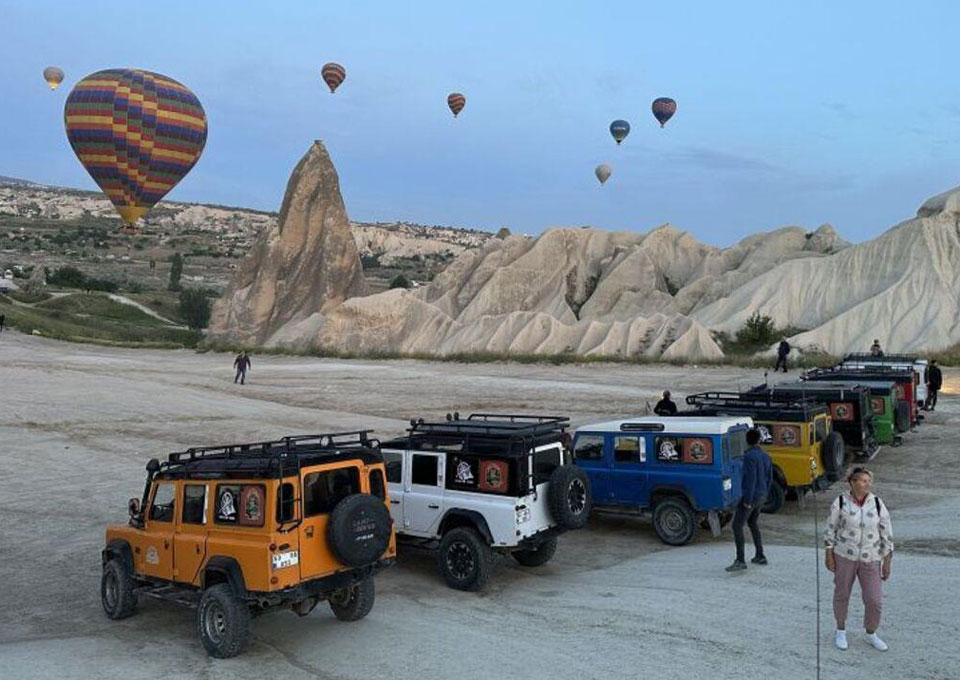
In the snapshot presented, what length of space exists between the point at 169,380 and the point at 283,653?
1393 inches

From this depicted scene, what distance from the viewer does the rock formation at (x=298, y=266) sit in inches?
2847

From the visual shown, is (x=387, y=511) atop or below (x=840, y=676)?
atop

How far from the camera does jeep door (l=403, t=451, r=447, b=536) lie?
1166 cm

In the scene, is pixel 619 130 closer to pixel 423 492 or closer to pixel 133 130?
pixel 133 130

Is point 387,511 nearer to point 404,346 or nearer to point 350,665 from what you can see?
point 350,665

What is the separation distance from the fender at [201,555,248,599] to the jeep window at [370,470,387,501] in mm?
1610

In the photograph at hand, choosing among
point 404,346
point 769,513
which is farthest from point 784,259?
point 769,513

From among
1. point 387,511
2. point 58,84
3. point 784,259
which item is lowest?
point 387,511

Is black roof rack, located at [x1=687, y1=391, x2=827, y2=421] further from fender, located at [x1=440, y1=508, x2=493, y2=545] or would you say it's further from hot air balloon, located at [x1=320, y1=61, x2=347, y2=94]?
hot air balloon, located at [x1=320, y1=61, x2=347, y2=94]

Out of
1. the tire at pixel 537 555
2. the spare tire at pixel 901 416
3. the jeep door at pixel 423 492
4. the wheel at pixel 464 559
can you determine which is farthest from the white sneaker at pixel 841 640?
the spare tire at pixel 901 416

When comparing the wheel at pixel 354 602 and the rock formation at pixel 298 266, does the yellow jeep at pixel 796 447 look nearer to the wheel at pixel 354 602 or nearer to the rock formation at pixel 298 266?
the wheel at pixel 354 602

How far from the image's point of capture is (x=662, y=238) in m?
79.9

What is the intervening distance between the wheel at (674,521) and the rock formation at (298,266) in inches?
2397

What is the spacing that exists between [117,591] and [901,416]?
1712 centimetres
